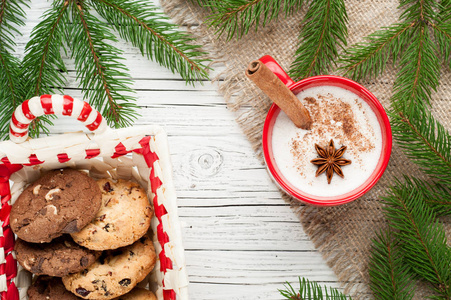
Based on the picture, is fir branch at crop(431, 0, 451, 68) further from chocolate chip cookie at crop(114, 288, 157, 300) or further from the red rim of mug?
chocolate chip cookie at crop(114, 288, 157, 300)

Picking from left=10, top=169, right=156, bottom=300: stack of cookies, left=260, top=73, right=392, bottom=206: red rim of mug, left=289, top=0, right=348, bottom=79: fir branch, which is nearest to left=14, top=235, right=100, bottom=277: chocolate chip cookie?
left=10, top=169, right=156, bottom=300: stack of cookies

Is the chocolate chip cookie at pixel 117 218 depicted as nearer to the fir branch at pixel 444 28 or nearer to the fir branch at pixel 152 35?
the fir branch at pixel 152 35

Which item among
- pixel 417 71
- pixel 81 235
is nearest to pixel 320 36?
pixel 417 71

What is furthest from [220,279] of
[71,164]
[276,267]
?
[71,164]

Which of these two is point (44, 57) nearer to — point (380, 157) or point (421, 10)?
point (380, 157)

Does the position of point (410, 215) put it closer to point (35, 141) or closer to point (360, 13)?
point (360, 13)

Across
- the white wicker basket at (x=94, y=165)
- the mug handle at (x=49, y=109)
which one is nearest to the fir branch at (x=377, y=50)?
the white wicker basket at (x=94, y=165)

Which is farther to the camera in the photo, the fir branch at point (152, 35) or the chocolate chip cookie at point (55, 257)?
the fir branch at point (152, 35)
